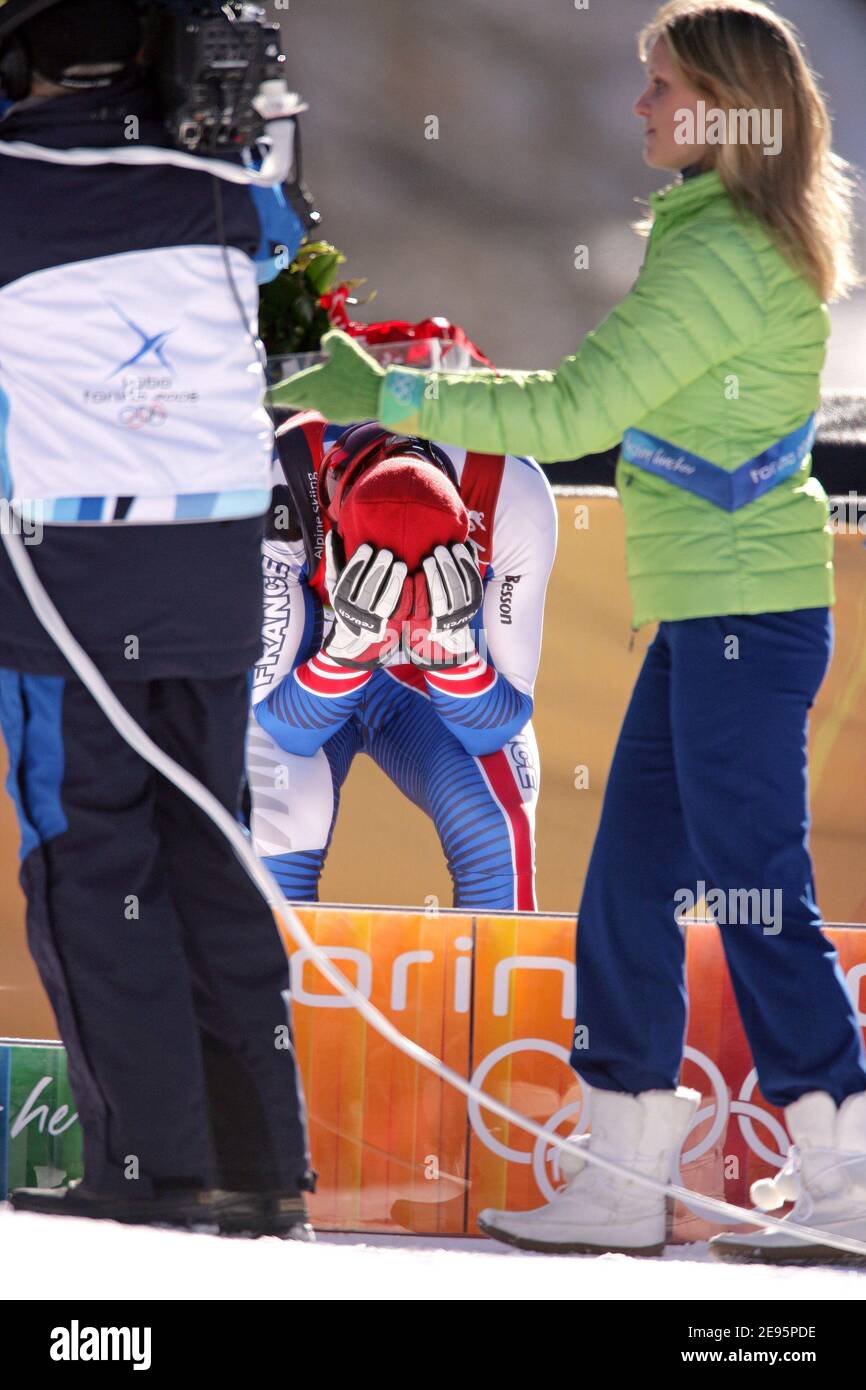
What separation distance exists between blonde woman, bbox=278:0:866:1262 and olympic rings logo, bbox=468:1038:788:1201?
16.8 inches

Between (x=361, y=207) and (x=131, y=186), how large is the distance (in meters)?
2.42

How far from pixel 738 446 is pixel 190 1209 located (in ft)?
3.59

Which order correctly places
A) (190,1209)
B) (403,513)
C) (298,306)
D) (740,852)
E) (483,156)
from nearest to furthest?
(190,1209) → (740,852) → (298,306) → (403,513) → (483,156)

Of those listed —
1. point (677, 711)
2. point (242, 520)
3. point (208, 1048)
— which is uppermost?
point (242, 520)

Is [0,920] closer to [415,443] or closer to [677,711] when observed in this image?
[415,443]

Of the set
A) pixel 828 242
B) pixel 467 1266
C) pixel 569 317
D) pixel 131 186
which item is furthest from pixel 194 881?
pixel 569 317

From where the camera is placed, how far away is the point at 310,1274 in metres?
1.64

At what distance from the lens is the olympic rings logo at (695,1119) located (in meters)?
2.56

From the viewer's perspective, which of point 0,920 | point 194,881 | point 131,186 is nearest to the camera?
point 131,186

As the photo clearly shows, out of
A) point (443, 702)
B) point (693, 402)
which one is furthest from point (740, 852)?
point (443, 702)

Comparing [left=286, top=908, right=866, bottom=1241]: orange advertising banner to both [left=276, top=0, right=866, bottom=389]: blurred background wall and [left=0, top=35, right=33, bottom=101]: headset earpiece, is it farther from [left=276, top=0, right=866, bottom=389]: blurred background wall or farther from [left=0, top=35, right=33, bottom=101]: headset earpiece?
[left=276, top=0, right=866, bottom=389]: blurred background wall

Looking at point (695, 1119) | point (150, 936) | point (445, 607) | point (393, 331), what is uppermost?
point (393, 331)

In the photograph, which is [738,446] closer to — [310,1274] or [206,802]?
[206,802]

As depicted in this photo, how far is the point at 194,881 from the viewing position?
6.46 feet
